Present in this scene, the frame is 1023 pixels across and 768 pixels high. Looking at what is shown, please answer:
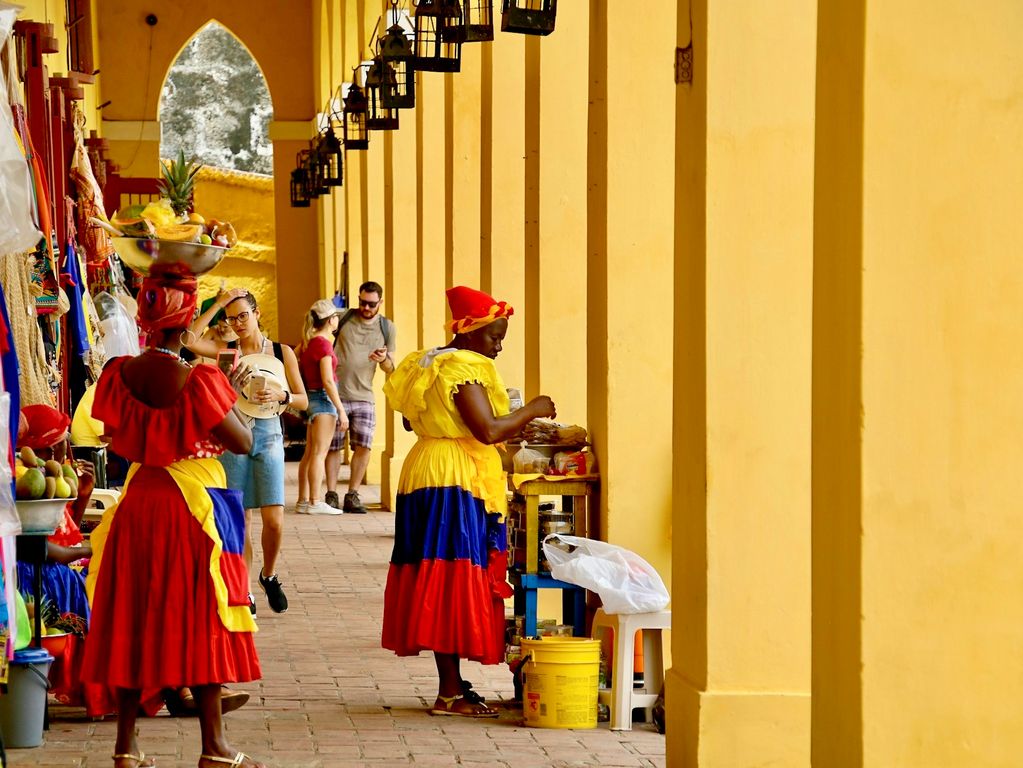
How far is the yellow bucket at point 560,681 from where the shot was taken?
22.6 ft

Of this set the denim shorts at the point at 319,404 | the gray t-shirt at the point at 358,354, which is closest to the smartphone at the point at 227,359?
the denim shorts at the point at 319,404

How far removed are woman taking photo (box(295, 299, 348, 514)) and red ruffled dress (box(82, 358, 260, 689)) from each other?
27.9 ft

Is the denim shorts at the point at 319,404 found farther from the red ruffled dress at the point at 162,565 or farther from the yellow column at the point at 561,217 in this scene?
the red ruffled dress at the point at 162,565

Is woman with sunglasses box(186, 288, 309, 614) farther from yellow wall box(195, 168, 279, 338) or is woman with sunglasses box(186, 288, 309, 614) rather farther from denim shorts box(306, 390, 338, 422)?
yellow wall box(195, 168, 279, 338)

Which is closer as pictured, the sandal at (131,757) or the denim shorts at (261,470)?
the sandal at (131,757)

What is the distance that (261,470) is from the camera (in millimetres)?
9312

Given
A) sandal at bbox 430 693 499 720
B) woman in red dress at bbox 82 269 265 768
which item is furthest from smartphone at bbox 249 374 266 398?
woman in red dress at bbox 82 269 265 768

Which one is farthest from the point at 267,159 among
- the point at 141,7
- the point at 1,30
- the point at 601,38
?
the point at 1,30

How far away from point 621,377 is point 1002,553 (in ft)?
11.5

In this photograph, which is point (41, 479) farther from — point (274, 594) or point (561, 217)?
point (561, 217)

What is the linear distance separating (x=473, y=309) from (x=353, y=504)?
8228mm

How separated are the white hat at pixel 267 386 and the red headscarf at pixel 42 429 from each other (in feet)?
7.85

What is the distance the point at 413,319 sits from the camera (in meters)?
16.8

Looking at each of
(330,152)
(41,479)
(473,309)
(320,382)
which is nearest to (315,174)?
(330,152)
